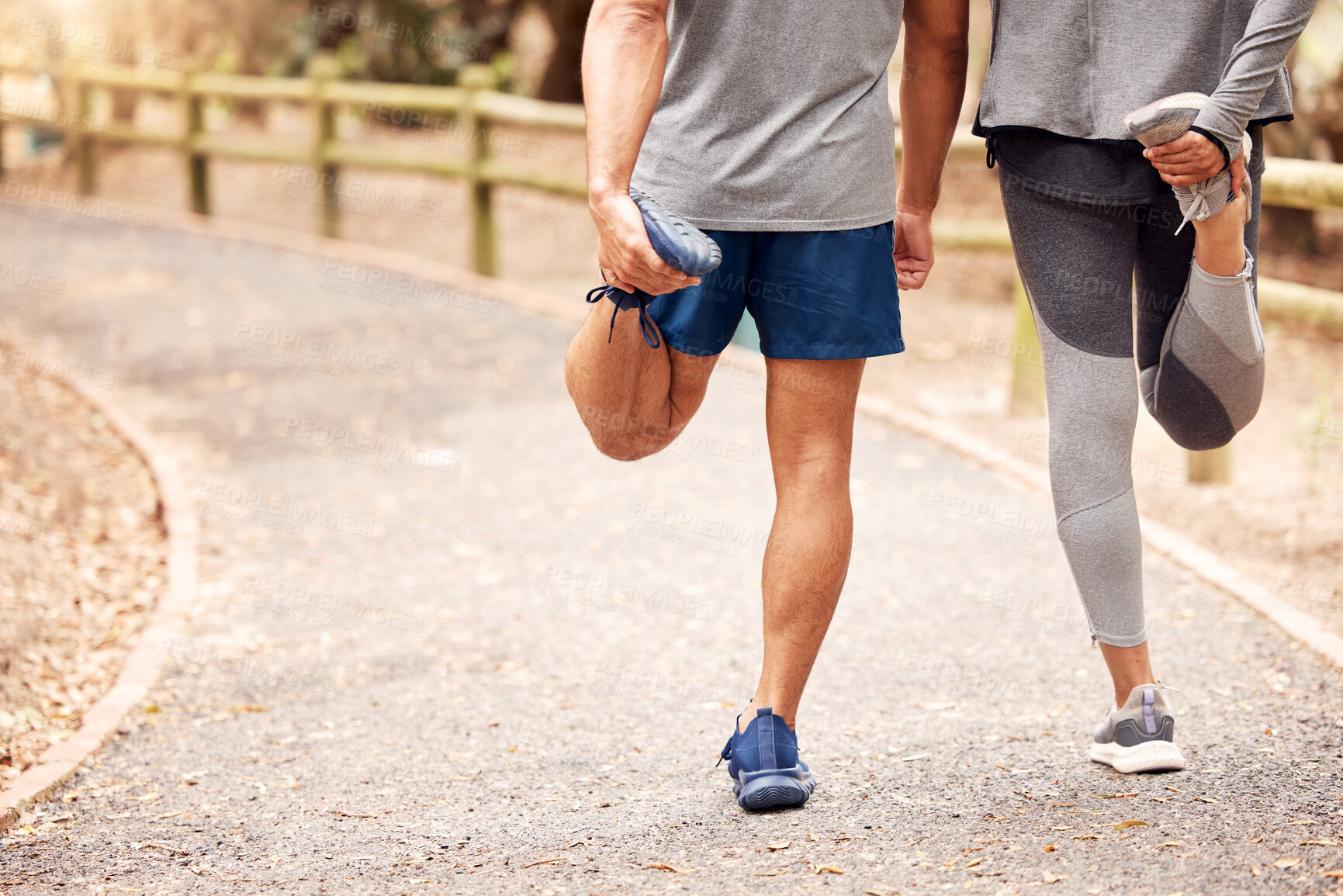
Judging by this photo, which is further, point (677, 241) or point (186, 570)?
point (186, 570)

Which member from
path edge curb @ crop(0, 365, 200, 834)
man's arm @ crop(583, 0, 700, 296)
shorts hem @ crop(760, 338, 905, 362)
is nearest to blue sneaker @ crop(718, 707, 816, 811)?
shorts hem @ crop(760, 338, 905, 362)

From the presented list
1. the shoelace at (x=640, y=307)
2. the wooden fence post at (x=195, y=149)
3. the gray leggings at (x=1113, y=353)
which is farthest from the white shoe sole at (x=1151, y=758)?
the wooden fence post at (x=195, y=149)

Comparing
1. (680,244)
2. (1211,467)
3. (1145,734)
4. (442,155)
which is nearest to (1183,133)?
(680,244)

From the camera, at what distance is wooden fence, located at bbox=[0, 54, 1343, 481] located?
4.77 metres

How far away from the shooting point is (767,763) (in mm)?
2301

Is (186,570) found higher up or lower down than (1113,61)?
lower down

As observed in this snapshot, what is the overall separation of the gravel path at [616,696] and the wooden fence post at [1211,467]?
69cm

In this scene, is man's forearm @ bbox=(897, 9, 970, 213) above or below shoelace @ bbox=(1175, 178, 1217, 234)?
above

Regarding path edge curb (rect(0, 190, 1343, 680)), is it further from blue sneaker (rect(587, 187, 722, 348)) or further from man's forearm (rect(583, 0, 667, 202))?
man's forearm (rect(583, 0, 667, 202))

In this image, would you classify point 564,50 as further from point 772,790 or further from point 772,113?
point 772,790

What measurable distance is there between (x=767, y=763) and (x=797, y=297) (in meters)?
0.80

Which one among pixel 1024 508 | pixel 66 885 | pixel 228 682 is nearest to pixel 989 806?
pixel 66 885

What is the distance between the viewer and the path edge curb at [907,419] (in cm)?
343

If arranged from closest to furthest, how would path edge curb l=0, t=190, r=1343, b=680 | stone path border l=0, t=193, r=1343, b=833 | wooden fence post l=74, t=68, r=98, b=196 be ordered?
stone path border l=0, t=193, r=1343, b=833 < path edge curb l=0, t=190, r=1343, b=680 < wooden fence post l=74, t=68, r=98, b=196
